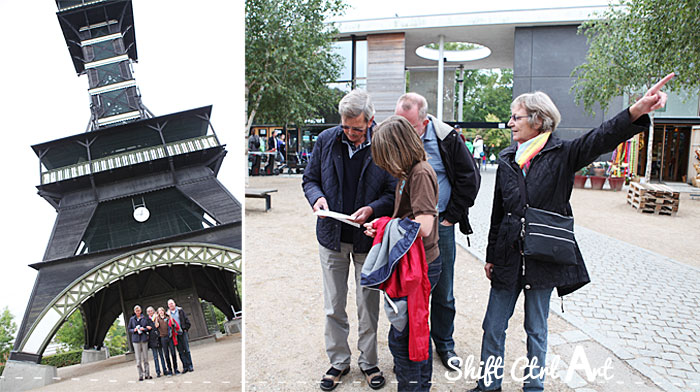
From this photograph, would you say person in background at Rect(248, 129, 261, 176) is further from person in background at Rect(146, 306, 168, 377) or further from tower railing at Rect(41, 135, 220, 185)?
person in background at Rect(146, 306, 168, 377)

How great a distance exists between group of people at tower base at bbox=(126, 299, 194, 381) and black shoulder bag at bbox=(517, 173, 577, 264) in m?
1.85

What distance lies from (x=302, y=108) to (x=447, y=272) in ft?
40.7

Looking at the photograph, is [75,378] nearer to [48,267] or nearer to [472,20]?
[48,267]

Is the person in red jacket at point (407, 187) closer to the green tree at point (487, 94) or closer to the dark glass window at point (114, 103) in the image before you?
the dark glass window at point (114, 103)

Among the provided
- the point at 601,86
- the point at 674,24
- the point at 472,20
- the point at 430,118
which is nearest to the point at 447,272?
the point at 430,118

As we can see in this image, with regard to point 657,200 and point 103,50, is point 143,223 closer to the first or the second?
point 103,50

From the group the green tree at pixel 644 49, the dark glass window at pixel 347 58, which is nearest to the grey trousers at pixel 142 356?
the green tree at pixel 644 49

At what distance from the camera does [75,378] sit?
2.02 m

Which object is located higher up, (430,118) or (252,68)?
(252,68)

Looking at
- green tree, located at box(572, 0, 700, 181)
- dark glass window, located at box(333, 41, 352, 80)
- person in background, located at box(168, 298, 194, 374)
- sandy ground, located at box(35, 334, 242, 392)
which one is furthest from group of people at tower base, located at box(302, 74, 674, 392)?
dark glass window, located at box(333, 41, 352, 80)

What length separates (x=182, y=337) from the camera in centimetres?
208

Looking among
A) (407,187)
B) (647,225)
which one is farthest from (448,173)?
(647,225)

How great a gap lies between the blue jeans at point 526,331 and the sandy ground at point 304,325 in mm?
248

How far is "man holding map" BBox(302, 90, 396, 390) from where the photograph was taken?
270 cm
